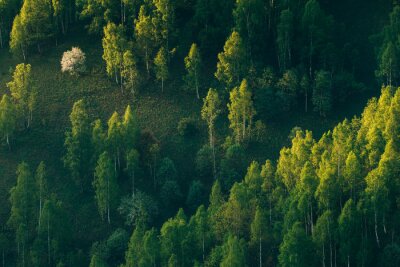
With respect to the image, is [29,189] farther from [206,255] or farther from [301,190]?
[301,190]

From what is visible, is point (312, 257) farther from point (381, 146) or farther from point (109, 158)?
point (109, 158)

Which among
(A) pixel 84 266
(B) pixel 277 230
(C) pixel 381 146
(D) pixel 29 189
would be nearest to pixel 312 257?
(B) pixel 277 230

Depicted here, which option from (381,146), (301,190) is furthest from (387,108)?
(301,190)

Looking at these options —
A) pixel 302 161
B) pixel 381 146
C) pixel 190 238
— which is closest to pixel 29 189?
pixel 190 238

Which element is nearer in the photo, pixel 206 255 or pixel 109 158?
pixel 206 255

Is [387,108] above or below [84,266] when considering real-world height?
above

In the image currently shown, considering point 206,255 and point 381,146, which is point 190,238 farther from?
point 381,146

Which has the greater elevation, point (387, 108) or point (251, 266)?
point (387, 108)
